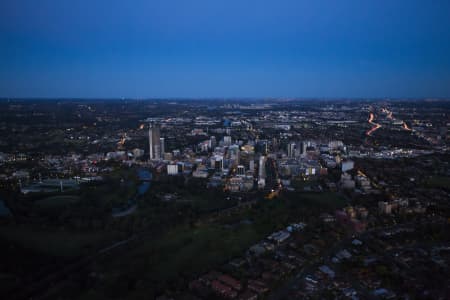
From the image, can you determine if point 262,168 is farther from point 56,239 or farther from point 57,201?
point 56,239

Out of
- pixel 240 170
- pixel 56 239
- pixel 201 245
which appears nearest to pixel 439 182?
pixel 240 170

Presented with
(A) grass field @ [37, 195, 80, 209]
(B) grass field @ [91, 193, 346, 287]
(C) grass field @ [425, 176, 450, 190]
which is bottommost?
(B) grass field @ [91, 193, 346, 287]

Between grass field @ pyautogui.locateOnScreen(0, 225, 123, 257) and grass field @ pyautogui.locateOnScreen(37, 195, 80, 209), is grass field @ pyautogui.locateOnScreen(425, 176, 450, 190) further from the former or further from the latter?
grass field @ pyautogui.locateOnScreen(37, 195, 80, 209)

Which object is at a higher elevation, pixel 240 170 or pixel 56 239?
pixel 240 170

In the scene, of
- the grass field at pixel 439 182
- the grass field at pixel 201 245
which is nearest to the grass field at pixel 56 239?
the grass field at pixel 201 245

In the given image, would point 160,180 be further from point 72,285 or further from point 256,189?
point 72,285

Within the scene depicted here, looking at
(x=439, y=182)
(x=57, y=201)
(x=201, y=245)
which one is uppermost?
(x=439, y=182)

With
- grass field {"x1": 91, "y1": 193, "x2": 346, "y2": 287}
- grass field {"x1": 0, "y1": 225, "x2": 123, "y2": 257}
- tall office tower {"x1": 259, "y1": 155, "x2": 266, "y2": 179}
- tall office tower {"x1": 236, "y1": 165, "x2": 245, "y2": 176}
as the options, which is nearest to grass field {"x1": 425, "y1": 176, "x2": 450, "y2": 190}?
grass field {"x1": 91, "y1": 193, "x2": 346, "y2": 287}

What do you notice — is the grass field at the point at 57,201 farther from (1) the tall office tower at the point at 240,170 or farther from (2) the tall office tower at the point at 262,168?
(2) the tall office tower at the point at 262,168

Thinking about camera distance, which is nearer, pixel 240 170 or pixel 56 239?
pixel 56 239
